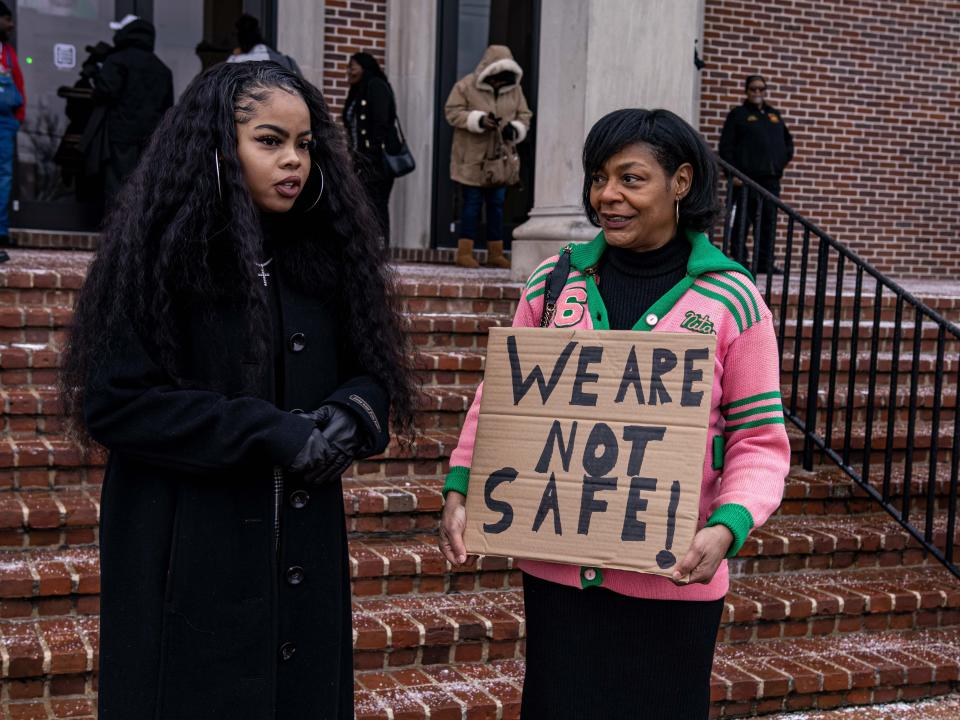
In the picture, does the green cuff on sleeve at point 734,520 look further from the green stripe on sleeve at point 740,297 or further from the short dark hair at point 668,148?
the short dark hair at point 668,148

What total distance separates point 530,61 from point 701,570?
9.16 m

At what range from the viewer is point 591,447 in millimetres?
2158

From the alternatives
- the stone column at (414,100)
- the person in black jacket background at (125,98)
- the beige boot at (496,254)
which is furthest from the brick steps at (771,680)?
the stone column at (414,100)

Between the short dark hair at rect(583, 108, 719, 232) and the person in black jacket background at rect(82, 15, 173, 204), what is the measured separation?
22.3 feet

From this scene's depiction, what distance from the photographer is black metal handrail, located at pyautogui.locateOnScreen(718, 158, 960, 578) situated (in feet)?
16.4

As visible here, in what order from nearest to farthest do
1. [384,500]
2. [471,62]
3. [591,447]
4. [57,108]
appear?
[591,447]
[384,500]
[57,108]
[471,62]

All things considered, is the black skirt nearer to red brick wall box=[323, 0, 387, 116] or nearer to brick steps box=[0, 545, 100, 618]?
brick steps box=[0, 545, 100, 618]

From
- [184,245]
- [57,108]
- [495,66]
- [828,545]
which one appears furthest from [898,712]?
[57,108]

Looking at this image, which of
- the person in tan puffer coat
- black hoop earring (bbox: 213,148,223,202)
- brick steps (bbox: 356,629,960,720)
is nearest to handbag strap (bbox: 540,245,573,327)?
black hoop earring (bbox: 213,148,223,202)

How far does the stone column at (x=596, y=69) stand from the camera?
21.4ft

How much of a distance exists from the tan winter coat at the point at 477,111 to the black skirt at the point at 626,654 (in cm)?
686

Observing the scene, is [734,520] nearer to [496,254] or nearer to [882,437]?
[882,437]

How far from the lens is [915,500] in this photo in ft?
18.1

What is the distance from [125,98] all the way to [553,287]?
700cm
